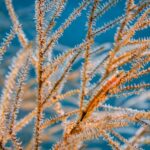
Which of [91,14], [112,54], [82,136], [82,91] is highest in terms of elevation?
[91,14]

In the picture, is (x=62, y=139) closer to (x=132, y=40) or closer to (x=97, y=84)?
(x=97, y=84)

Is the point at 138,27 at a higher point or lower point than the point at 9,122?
higher

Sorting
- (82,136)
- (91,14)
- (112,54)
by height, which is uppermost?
(91,14)

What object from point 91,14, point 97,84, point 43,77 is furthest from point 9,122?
point 91,14

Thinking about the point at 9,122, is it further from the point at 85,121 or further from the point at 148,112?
the point at 148,112

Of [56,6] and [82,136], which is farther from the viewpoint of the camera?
[56,6]

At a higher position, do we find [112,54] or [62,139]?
[112,54]

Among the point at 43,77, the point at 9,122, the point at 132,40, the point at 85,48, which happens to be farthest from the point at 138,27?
the point at 9,122
